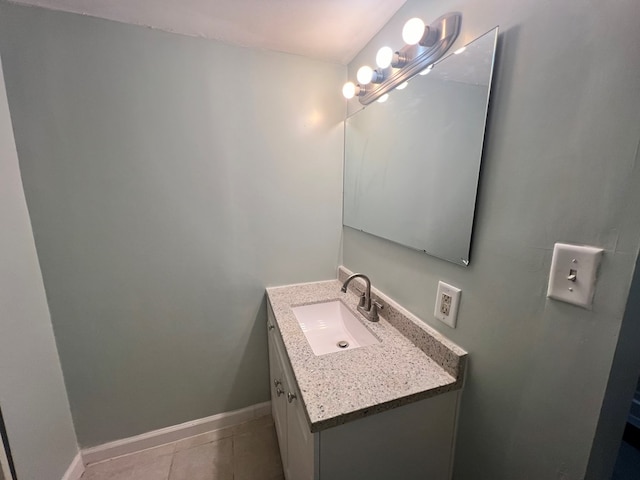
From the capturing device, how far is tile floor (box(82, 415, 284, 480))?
125 centimetres

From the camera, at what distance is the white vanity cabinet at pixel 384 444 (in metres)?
0.68

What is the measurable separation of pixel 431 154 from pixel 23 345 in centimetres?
173

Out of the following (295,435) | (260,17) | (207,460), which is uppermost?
(260,17)

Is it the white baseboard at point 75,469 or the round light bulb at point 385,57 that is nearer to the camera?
the round light bulb at point 385,57

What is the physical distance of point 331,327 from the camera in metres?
1.29

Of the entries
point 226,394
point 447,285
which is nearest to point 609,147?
point 447,285

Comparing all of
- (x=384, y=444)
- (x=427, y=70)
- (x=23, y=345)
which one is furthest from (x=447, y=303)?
(x=23, y=345)

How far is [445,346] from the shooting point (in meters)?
0.81

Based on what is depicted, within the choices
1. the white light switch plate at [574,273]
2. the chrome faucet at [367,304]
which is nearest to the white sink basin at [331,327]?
the chrome faucet at [367,304]

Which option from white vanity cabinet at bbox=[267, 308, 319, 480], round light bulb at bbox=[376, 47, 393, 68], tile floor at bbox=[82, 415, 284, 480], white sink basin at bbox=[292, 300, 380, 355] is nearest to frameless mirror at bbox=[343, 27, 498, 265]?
round light bulb at bbox=[376, 47, 393, 68]

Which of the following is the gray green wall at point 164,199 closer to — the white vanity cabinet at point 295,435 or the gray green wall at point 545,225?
the white vanity cabinet at point 295,435

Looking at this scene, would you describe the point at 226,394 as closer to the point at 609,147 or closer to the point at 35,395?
the point at 35,395

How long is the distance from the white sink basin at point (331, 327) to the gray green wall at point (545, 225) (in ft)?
1.51

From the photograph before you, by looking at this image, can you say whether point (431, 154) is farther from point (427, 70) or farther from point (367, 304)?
point (367, 304)
